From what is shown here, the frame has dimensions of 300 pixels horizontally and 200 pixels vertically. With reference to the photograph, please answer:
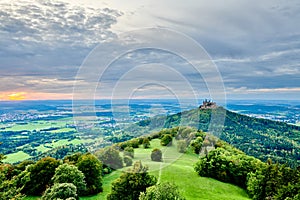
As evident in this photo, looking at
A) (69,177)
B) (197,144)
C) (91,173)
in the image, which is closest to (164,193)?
(69,177)

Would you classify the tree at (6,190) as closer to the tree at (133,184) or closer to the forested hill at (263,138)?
the tree at (133,184)

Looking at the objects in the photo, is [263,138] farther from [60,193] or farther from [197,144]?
[60,193]

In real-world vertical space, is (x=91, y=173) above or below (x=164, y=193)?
below

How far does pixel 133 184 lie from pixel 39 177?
1668 centimetres

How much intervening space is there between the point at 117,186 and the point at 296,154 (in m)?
134

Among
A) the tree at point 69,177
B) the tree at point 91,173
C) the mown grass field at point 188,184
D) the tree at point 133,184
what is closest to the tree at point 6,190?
the tree at point 133,184

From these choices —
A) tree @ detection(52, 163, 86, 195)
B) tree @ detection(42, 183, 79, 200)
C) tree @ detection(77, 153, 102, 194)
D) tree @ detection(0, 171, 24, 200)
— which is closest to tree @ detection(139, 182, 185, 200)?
tree @ detection(42, 183, 79, 200)

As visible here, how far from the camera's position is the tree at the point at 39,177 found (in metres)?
38.6

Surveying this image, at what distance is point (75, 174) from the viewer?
36000mm

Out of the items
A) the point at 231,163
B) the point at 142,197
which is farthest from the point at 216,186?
the point at 142,197

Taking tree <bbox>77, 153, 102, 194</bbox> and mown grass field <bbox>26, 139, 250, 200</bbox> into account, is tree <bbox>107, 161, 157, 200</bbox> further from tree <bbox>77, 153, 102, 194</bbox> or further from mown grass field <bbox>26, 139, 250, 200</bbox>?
tree <bbox>77, 153, 102, 194</bbox>

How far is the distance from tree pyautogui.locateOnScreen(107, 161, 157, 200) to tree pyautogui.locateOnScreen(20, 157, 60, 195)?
42.2 ft

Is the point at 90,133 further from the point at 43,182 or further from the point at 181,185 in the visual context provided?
the point at 181,185

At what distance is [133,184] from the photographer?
31703 mm
